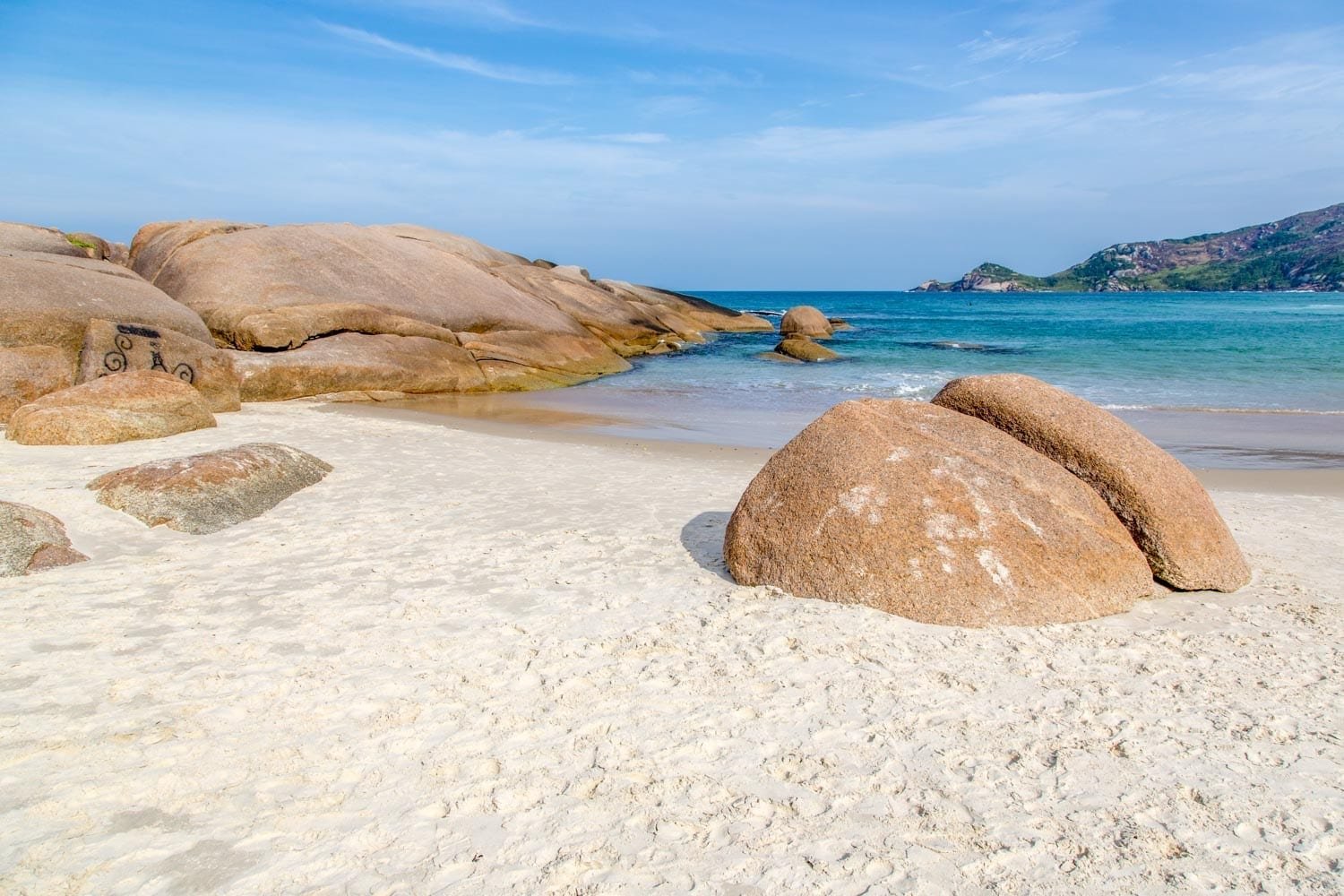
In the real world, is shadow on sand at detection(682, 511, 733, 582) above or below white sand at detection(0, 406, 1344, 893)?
above

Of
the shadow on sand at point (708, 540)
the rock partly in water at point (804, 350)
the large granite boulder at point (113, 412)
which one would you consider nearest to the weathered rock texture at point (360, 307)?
the large granite boulder at point (113, 412)

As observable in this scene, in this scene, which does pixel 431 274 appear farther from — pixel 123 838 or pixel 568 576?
pixel 123 838

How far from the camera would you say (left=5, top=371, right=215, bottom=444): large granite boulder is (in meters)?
8.94

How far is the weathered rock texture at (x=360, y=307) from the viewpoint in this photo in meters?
15.4

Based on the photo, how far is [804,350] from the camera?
29609mm

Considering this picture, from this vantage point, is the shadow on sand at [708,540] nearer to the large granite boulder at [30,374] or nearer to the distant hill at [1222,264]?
the large granite boulder at [30,374]

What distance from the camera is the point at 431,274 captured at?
19.3 meters

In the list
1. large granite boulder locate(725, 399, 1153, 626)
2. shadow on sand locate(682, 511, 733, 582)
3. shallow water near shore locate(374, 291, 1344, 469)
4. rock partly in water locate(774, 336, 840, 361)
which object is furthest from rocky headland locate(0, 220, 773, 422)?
large granite boulder locate(725, 399, 1153, 626)

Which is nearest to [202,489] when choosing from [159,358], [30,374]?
[30,374]

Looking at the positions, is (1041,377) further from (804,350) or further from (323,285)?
(323,285)

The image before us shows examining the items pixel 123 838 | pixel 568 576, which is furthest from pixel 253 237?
pixel 123 838

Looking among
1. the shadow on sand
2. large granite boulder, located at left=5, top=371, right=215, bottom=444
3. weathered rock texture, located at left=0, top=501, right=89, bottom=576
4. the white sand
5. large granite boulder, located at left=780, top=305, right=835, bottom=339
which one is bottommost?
the white sand

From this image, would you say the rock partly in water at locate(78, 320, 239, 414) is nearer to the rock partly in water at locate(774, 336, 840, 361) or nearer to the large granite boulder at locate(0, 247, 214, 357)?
the large granite boulder at locate(0, 247, 214, 357)

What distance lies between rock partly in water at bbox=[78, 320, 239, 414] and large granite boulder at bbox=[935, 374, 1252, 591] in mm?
9823
